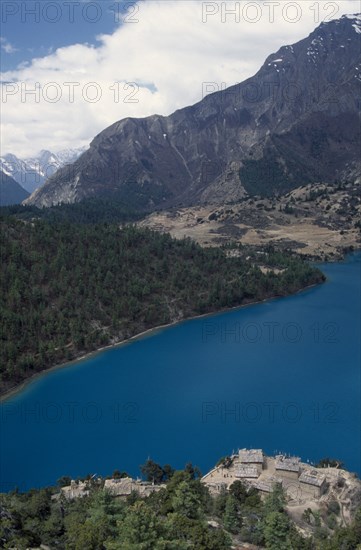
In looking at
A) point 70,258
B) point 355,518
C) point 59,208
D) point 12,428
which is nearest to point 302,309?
point 70,258

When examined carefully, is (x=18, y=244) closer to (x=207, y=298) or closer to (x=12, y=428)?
(x=207, y=298)

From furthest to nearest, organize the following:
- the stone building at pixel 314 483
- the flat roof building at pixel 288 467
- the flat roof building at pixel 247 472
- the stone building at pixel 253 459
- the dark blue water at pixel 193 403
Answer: the dark blue water at pixel 193 403 < the stone building at pixel 253 459 < the flat roof building at pixel 247 472 < the flat roof building at pixel 288 467 < the stone building at pixel 314 483

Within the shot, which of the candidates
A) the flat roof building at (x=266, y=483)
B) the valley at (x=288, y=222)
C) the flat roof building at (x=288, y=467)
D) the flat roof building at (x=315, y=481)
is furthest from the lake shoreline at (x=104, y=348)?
the valley at (x=288, y=222)

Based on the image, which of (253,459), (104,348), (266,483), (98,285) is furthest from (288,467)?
(98,285)

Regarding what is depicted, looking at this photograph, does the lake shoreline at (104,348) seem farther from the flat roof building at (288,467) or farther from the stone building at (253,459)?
the flat roof building at (288,467)

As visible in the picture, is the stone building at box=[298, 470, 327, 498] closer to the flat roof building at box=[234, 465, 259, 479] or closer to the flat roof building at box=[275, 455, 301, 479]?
the flat roof building at box=[275, 455, 301, 479]

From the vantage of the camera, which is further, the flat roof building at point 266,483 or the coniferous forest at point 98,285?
the coniferous forest at point 98,285

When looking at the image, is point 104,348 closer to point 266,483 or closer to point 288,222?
point 266,483

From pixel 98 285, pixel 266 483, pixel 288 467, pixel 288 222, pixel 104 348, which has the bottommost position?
pixel 266 483
